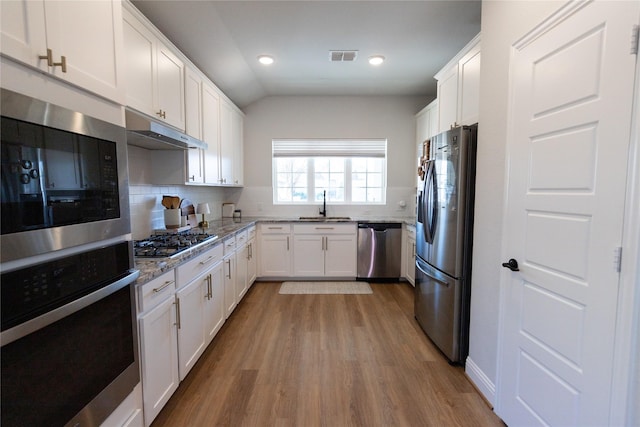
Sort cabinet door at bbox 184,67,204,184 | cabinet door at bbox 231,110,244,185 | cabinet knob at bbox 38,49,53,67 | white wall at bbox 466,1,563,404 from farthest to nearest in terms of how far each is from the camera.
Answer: cabinet door at bbox 231,110,244,185 < cabinet door at bbox 184,67,204,184 < white wall at bbox 466,1,563,404 < cabinet knob at bbox 38,49,53,67

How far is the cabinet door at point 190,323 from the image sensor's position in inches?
71.8

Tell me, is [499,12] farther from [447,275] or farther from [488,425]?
[488,425]

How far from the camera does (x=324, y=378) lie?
2016 mm

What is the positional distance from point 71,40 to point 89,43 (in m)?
0.09

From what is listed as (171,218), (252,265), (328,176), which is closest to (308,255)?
(252,265)

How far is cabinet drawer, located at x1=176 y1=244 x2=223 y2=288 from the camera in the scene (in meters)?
1.82

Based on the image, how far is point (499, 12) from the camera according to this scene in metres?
1.71

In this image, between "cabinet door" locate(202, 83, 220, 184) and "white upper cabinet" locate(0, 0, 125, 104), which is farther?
"cabinet door" locate(202, 83, 220, 184)

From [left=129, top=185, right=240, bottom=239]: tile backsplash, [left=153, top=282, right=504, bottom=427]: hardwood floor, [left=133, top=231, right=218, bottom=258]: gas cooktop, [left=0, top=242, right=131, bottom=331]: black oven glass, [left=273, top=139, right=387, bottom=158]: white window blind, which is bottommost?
[left=153, top=282, right=504, bottom=427]: hardwood floor

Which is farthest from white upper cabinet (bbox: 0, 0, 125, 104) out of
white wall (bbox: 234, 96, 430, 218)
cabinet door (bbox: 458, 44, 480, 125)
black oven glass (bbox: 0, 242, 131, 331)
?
white wall (bbox: 234, 96, 430, 218)

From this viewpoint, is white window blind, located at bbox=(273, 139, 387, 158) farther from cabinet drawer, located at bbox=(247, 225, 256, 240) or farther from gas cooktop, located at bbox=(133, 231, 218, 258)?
gas cooktop, located at bbox=(133, 231, 218, 258)

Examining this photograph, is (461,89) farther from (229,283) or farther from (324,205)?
(229,283)

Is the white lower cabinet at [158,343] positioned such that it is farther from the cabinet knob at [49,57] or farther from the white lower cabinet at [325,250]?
the white lower cabinet at [325,250]

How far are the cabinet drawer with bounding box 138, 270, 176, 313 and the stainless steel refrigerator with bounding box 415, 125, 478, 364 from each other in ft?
6.43
